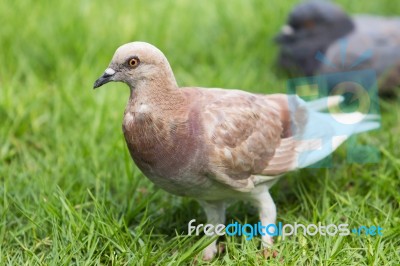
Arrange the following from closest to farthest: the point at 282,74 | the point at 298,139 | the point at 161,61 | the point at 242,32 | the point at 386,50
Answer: the point at 161,61 → the point at 298,139 → the point at 386,50 → the point at 282,74 → the point at 242,32

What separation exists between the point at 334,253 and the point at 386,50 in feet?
8.72

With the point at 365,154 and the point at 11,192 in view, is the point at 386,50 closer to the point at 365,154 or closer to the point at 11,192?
the point at 365,154

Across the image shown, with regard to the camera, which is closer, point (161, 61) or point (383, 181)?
point (161, 61)


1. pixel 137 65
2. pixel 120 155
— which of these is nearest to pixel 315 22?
pixel 120 155

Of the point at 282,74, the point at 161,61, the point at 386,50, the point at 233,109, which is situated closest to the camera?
the point at 161,61

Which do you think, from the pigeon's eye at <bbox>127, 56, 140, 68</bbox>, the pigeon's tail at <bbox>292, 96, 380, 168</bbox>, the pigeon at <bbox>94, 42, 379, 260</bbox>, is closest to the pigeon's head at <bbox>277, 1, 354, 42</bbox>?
the pigeon's tail at <bbox>292, 96, 380, 168</bbox>

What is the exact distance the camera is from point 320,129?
365 cm

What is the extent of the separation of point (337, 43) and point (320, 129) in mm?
2154

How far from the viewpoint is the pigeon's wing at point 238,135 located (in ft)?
10.4

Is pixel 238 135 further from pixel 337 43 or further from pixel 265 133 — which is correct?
pixel 337 43

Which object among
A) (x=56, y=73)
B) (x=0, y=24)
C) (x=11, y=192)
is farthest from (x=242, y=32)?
(x=11, y=192)

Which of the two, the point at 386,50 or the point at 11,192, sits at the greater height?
the point at 386,50

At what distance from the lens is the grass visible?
335 centimetres

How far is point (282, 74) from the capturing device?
18.9 ft
